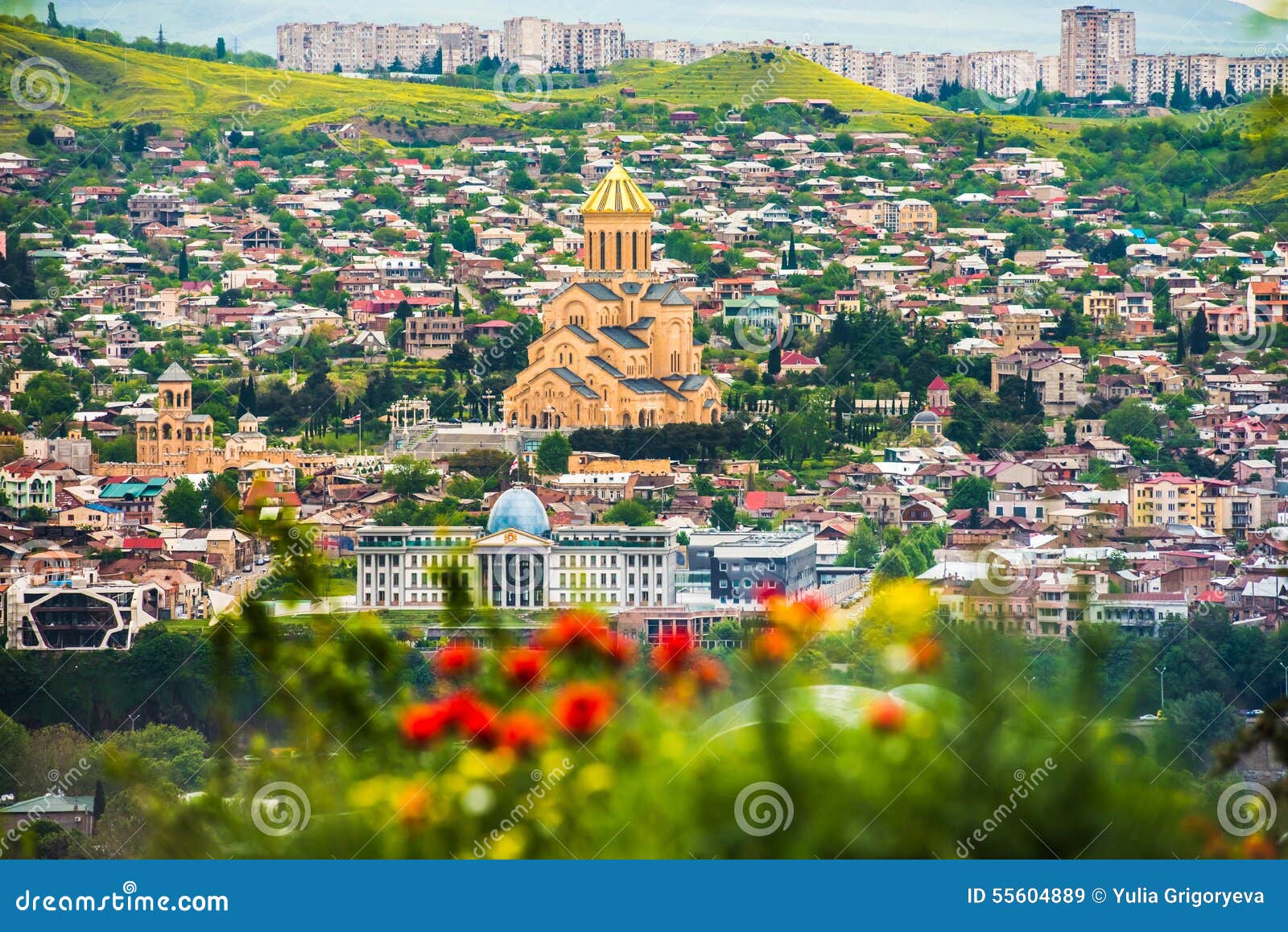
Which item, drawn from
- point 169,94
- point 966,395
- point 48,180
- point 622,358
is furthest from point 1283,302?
point 169,94

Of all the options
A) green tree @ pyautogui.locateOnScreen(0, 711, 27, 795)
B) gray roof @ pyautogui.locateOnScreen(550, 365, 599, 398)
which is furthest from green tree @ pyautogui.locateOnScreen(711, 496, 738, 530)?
green tree @ pyautogui.locateOnScreen(0, 711, 27, 795)

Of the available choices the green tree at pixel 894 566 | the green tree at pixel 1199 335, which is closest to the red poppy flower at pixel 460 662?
the green tree at pixel 894 566

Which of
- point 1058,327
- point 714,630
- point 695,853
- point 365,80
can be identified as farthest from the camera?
point 365,80

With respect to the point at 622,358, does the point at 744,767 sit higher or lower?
higher

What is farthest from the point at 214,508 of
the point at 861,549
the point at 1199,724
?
the point at 1199,724

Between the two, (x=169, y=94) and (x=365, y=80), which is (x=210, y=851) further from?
(x=365, y=80)

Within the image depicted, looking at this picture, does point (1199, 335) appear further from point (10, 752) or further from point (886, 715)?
point (886, 715)
